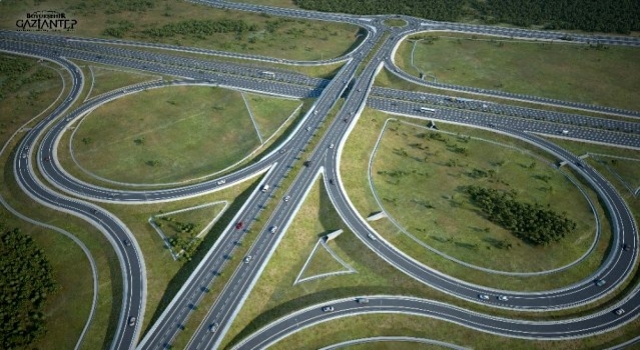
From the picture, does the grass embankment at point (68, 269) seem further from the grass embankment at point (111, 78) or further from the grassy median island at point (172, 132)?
the grass embankment at point (111, 78)

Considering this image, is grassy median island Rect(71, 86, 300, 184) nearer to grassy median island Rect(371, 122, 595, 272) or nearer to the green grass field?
the green grass field

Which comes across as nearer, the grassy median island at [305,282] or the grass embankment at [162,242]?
the grassy median island at [305,282]

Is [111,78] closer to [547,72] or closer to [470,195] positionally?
[470,195]

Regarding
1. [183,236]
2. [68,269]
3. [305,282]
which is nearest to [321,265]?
[305,282]

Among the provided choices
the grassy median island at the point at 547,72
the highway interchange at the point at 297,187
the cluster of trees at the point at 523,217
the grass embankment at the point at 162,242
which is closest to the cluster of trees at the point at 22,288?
the highway interchange at the point at 297,187

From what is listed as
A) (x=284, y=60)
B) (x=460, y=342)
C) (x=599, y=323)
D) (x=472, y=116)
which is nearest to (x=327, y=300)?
(x=460, y=342)

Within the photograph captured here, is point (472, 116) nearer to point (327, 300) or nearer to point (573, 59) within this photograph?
point (573, 59)
